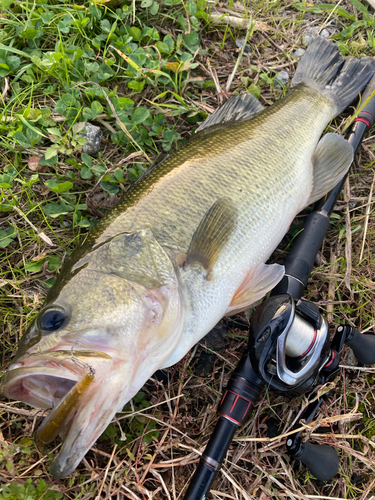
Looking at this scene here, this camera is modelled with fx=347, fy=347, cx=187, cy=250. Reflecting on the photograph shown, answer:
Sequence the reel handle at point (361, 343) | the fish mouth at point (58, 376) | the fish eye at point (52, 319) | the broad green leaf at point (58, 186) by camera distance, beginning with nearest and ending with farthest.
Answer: the fish mouth at point (58, 376) → the fish eye at point (52, 319) → the reel handle at point (361, 343) → the broad green leaf at point (58, 186)

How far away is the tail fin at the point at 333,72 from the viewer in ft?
9.13

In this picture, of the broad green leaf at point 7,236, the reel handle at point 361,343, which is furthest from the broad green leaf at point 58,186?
the reel handle at point 361,343

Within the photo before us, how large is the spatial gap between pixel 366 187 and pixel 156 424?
2.47m

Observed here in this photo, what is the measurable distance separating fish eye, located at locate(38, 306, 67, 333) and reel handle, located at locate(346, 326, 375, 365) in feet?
5.55

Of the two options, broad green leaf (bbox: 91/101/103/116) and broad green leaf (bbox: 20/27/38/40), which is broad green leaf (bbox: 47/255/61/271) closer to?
broad green leaf (bbox: 91/101/103/116)

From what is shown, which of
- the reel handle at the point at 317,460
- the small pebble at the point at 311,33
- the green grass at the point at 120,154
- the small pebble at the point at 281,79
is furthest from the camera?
the small pebble at the point at 311,33

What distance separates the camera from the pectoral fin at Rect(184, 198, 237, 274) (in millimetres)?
1962

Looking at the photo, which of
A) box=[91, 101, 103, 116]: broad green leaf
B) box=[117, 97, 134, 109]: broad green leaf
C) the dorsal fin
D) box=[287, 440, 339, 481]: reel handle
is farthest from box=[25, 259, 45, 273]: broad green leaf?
box=[287, 440, 339, 481]: reel handle

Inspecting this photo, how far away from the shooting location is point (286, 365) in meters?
2.00

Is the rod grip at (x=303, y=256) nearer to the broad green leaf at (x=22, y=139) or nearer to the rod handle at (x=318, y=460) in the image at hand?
the rod handle at (x=318, y=460)

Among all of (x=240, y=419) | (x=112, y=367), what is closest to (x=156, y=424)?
(x=240, y=419)

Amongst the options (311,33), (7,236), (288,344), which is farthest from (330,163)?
(7,236)

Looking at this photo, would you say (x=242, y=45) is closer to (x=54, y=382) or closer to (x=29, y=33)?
(x=29, y=33)

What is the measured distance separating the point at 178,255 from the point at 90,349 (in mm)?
694
